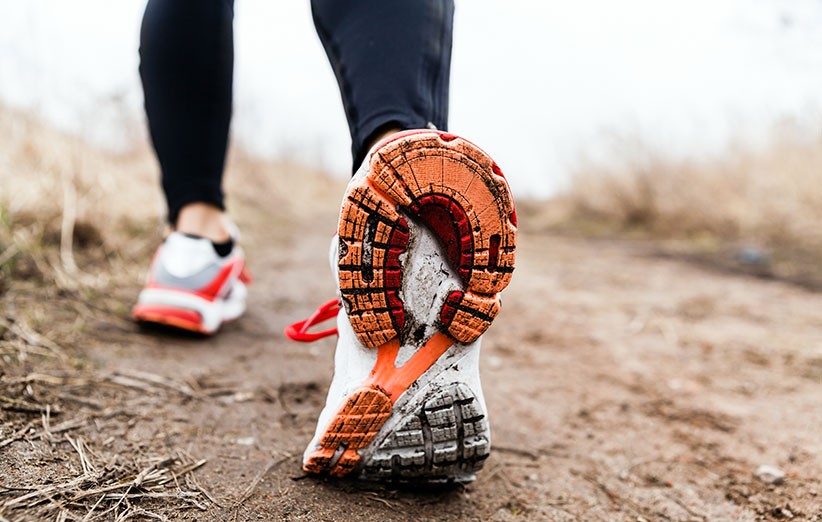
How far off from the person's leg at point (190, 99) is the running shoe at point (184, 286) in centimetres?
5

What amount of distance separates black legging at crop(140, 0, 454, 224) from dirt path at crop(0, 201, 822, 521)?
430 mm

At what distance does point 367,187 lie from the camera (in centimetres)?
70

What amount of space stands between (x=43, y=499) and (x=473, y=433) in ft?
1.66

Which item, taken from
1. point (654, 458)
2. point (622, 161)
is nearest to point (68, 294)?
point (654, 458)

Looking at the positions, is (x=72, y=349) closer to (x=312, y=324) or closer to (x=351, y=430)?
(x=312, y=324)

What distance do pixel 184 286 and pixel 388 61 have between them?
31.9 inches

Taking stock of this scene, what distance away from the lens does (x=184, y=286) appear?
1.38 meters

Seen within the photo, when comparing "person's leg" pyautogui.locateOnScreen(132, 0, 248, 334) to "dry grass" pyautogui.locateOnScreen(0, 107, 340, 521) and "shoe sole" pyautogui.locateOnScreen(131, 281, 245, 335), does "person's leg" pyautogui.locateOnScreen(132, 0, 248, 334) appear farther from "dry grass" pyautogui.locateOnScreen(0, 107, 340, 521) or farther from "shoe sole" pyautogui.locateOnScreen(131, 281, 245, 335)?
"dry grass" pyautogui.locateOnScreen(0, 107, 340, 521)

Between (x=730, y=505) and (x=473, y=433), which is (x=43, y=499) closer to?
(x=473, y=433)

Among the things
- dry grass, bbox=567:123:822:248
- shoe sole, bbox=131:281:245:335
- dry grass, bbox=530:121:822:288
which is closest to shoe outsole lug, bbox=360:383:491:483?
shoe sole, bbox=131:281:245:335

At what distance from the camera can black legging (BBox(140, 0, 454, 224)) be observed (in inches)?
33.7

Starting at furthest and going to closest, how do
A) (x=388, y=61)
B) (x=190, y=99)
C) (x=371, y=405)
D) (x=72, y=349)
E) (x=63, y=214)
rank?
(x=63, y=214)
(x=190, y=99)
(x=72, y=349)
(x=388, y=61)
(x=371, y=405)

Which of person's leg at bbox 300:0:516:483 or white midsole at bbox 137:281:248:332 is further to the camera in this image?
white midsole at bbox 137:281:248:332

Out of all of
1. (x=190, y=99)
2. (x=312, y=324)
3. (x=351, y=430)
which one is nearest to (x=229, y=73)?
(x=190, y=99)
